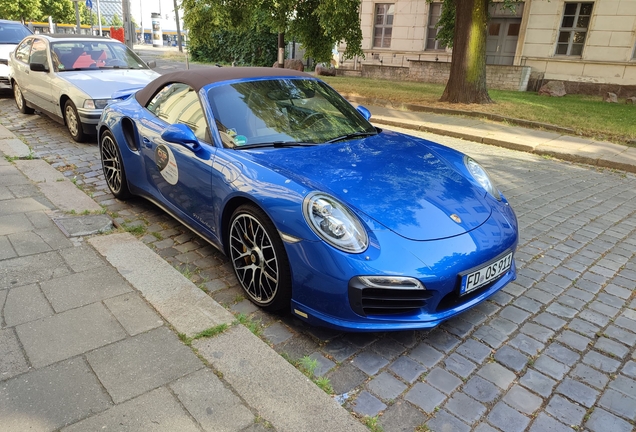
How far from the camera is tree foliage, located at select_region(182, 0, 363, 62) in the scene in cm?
1277

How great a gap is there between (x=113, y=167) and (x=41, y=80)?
426cm

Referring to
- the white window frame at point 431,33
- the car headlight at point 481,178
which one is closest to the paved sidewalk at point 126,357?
the car headlight at point 481,178

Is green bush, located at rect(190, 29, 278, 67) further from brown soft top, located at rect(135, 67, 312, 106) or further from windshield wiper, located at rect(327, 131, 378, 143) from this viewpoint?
windshield wiper, located at rect(327, 131, 378, 143)

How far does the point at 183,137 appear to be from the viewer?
318 cm

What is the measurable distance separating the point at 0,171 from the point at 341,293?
191 inches

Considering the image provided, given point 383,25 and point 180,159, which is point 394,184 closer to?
point 180,159

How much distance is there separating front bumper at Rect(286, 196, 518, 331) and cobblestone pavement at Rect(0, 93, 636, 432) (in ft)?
0.80

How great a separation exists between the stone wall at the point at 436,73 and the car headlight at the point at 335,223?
61.9 ft

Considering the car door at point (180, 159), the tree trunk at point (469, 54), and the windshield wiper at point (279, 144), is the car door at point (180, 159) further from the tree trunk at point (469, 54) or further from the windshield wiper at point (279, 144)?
the tree trunk at point (469, 54)

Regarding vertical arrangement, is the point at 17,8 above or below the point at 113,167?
above

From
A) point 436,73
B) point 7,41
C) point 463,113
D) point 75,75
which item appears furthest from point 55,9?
point 463,113

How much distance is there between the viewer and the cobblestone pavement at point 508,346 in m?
2.19

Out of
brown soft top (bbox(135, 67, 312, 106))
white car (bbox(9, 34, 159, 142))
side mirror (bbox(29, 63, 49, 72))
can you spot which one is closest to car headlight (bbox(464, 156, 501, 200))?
brown soft top (bbox(135, 67, 312, 106))

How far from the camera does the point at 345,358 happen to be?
2.53 m
